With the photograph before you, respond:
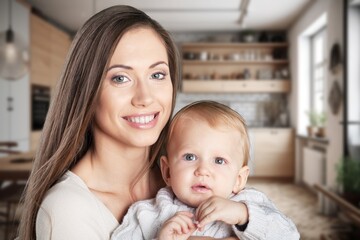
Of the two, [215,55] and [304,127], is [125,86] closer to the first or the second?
[304,127]

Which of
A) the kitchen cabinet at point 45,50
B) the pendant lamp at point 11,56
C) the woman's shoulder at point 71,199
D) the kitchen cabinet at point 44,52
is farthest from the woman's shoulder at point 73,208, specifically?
the kitchen cabinet at point 45,50

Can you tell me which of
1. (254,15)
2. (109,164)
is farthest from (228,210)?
(254,15)

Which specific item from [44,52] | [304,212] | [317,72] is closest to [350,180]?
[304,212]

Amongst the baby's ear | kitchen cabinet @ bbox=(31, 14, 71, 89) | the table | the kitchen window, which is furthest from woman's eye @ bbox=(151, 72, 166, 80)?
the kitchen window

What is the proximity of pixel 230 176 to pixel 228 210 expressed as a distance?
0.14 m

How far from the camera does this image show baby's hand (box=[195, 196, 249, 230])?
895 millimetres

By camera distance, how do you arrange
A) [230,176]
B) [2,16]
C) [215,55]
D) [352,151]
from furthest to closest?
[215,55], [2,16], [352,151], [230,176]

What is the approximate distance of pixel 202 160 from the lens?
1025 millimetres

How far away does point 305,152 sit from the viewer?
6.93m

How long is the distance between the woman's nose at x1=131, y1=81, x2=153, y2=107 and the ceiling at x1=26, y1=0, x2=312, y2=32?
15.2 ft

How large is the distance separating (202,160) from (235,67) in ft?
25.7

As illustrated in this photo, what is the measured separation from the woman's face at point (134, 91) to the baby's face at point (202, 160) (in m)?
0.09

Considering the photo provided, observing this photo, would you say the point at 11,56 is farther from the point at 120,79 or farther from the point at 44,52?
the point at 120,79

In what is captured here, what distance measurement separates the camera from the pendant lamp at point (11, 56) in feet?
13.9
